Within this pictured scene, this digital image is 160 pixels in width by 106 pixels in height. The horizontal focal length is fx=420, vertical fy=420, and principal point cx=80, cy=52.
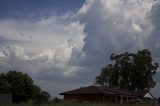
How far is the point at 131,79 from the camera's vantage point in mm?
91938

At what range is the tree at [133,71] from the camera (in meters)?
90.8

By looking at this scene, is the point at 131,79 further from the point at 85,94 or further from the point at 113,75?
the point at 85,94

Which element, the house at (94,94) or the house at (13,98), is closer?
the house at (13,98)

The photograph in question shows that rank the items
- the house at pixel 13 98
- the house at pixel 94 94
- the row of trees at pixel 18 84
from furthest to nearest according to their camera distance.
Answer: the row of trees at pixel 18 84 → the house at pixel 94 94 → the house at pixel 13 98

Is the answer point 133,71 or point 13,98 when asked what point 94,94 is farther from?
point 133,71

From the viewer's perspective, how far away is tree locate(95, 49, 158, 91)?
298ft

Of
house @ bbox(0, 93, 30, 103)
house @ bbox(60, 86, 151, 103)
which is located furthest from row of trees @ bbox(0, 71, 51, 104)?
house @ bbox(60, 86, 151, 103)

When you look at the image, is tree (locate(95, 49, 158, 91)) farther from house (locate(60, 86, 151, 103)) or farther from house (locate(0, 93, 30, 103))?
house (locate(0, 93, 30, 103))

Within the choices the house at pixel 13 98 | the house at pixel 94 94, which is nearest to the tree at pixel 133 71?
the house at pixel 94 94

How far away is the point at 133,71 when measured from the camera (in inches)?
3570

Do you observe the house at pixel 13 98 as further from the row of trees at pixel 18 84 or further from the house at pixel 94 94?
the row of trees at pixel 18 84

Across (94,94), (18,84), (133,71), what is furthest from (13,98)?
(133,71)

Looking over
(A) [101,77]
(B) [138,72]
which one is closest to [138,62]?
(B) [138,72]

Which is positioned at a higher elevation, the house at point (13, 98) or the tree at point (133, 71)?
the tree at point (133, 71)
